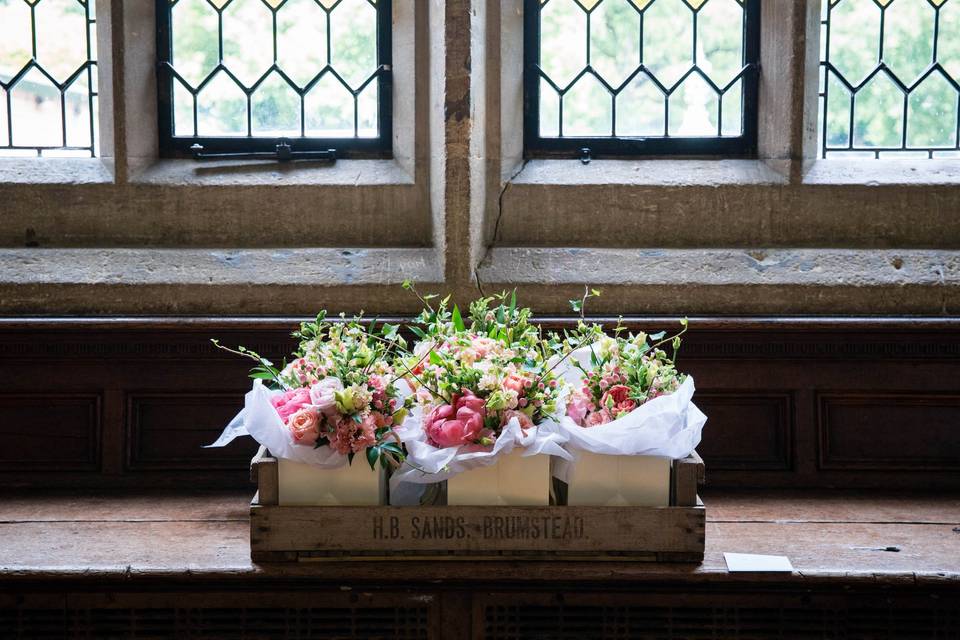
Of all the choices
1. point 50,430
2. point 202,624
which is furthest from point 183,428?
point 202,624

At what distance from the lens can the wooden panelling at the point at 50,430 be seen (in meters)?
3.02

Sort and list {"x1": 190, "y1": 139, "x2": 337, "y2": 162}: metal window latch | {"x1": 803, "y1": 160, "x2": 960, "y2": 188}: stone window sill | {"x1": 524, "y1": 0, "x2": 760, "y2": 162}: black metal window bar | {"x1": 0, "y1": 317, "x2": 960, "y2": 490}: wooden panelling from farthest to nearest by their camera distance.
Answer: {"x1": 524, "y1": 0, "x2": 760, "y2": 162}: black metal window bar < {"x1": 190, "y1": 139, "x2": 337, "y2": 162}: metal window latch < {"x1": 803, "y1": 160, "x2": 960, "y2": 188}: stone window sill < {"x1": 0, "y1": 317, "x2": 960, "y2": 490}: wooden panelling

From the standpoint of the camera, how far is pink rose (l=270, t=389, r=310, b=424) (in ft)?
7.29

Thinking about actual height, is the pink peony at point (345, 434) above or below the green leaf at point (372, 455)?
above

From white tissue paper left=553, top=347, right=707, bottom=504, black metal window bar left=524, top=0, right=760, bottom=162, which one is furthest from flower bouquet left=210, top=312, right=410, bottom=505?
black metal window bar left=524, top=0, right=760, bottom=162

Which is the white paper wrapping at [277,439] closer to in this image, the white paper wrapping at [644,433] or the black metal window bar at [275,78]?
the white paper wrapping at [644,433]

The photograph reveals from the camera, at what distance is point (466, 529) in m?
2.24

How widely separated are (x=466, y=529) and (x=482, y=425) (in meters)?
0.24

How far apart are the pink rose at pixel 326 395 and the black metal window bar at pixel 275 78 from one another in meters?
1.41

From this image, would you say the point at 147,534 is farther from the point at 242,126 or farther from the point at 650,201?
the point at 650,201

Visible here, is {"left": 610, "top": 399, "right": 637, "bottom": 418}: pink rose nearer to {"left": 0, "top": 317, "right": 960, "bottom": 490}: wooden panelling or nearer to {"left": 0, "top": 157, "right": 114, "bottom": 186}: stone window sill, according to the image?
{"left": 0, "top": 317, "right": 960, "bottom": 490}: wooden panelling

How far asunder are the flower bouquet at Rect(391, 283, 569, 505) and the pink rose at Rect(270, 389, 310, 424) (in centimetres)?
23

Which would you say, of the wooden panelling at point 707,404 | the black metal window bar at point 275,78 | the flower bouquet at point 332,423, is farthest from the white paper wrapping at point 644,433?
the black metal window bar at point 275,78

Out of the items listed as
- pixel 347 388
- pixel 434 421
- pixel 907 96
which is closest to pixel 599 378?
pixel 434 421
